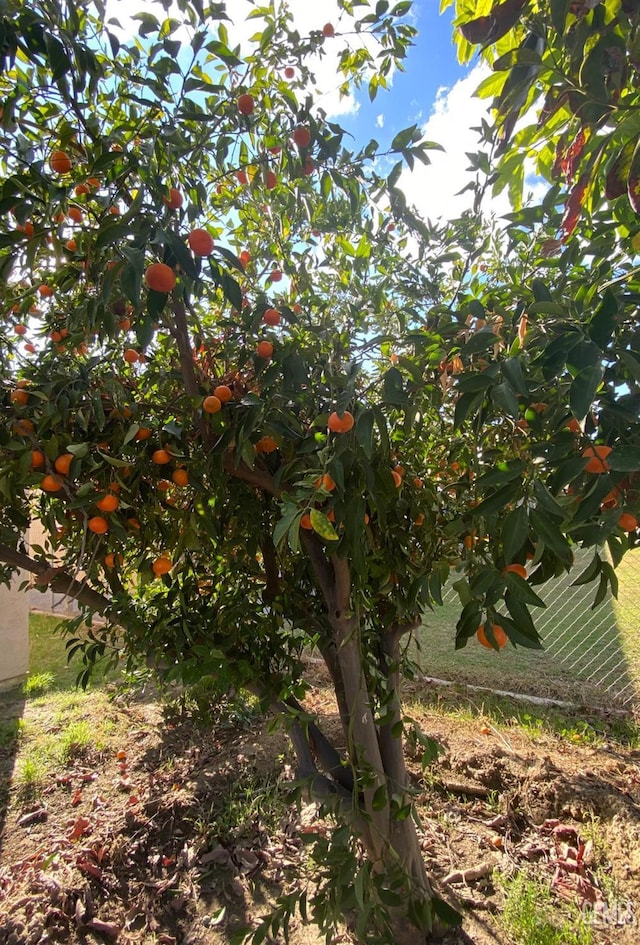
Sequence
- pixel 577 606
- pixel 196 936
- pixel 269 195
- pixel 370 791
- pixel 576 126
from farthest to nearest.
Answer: pixel 577 606 → pixel 196 936 → pixel 269 195 → pixel 370 791 → pixel 576 126

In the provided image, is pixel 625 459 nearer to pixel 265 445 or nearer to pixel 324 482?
pixel 324 482

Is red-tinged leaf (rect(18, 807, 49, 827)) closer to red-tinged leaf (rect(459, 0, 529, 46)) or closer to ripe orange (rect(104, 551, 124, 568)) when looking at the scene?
ripe orange (rect(104, 551, 124, 568))

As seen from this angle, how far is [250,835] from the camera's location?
2.36 m

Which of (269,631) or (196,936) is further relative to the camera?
(196,936)

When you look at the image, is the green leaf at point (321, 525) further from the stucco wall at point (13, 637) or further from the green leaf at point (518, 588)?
the stucco wall at point (13, 637)

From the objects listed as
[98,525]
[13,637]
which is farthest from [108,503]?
[13,637]

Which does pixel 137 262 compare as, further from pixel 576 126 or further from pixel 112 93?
pixel 576 126

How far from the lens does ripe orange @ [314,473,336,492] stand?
3.35 feet

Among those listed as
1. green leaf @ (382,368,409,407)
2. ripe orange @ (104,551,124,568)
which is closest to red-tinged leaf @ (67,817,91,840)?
ripe orange @ (104,551,124,568)

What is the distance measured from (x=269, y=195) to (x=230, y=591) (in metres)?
1.30

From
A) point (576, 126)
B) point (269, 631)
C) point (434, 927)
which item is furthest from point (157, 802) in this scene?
point (576, 126)

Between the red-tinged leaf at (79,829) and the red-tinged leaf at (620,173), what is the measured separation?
3049 mm

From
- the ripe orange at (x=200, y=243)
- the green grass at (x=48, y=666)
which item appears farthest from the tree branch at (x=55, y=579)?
the green grass at (x=48, y=666)

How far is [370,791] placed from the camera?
158 cm
